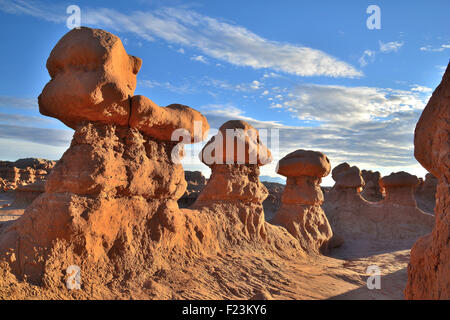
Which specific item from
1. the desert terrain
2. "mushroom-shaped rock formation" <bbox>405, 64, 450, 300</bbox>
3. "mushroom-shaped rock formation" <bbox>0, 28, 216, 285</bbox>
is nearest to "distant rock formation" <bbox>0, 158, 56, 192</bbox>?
the desert terrain

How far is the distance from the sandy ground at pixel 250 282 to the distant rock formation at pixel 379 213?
404cm

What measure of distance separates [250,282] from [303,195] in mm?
4572

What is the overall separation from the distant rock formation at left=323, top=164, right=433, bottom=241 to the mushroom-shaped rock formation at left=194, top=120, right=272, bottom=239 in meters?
6.94

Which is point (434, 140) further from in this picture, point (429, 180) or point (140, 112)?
point (429, 180)

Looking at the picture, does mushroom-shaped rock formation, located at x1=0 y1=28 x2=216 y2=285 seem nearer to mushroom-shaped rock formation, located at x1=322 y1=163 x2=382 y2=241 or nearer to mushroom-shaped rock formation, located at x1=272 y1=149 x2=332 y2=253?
mushroom-shaped rock formation, located at x1=272 y1=149 x2=332 y2=253

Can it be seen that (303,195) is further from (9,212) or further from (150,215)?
(9,212)

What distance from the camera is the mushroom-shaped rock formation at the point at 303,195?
30.6ft

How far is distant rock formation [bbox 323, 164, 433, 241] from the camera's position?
13.0 metres
